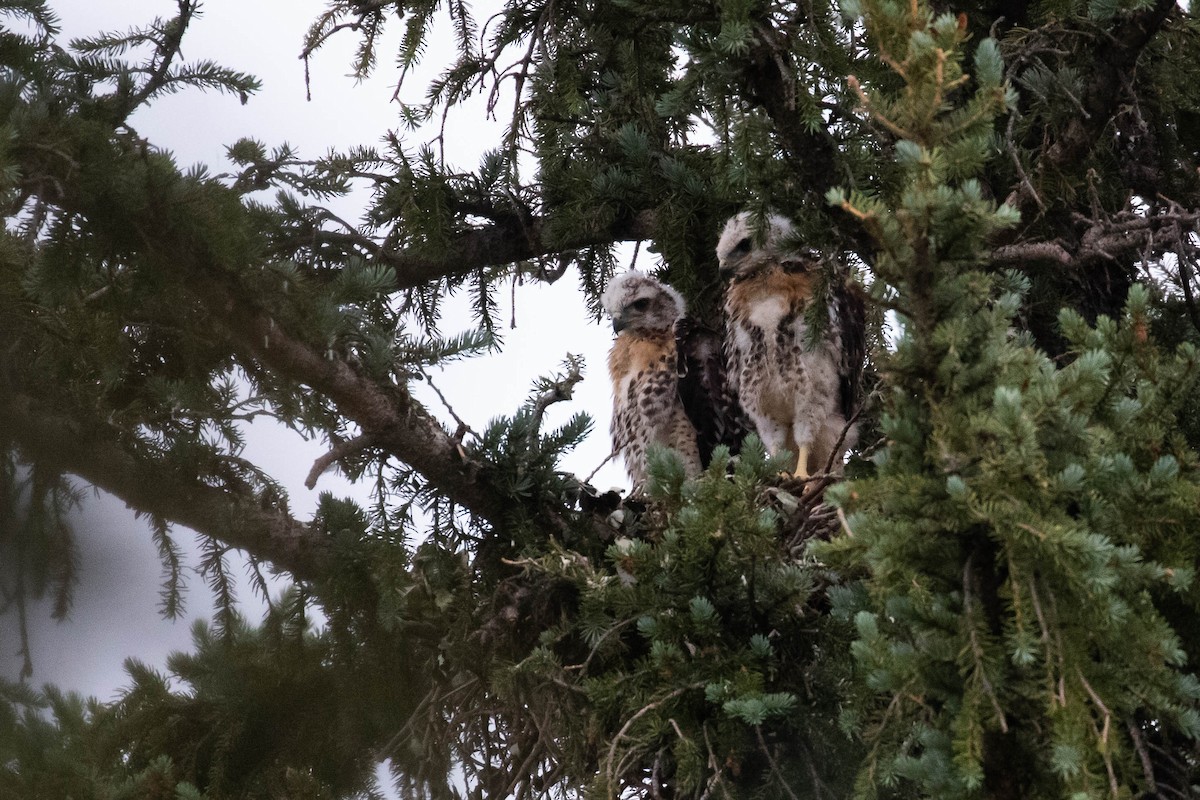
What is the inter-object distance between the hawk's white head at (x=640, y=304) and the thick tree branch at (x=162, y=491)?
7.07ft

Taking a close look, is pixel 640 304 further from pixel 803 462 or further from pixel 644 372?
pixel 803 462

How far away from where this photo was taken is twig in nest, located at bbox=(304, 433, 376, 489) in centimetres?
372

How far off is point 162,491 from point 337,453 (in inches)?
19.9

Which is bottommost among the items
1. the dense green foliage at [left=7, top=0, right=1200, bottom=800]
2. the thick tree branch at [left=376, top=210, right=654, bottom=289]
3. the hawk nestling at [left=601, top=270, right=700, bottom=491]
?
the dense green foliage at [left=7, top=0, right=1200, bottom=800]

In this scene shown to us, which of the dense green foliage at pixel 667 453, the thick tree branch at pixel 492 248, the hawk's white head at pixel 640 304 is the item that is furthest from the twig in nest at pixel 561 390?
the hawk's white head at pixel 640 304

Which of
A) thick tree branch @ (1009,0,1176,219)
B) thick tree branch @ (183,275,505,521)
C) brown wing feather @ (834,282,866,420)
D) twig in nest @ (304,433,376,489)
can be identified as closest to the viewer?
thick tree branch @ (183,275,505,521)

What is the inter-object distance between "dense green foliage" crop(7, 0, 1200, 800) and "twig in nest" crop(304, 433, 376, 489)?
0.02 metres

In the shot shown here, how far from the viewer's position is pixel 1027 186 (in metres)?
3.57

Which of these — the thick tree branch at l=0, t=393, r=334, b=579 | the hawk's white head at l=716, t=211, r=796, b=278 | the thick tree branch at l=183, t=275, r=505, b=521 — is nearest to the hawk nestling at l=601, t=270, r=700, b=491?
the hawk's white head at l=716, t=211, r=796, b=278

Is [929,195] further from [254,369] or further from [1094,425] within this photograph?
[254,369]

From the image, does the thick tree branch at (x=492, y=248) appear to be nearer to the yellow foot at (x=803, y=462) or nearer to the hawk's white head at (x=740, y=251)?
the hawk's white head at (x=740, y=251)

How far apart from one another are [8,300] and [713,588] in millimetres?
1951

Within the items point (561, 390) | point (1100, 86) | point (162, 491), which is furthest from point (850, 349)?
point (162, 491)

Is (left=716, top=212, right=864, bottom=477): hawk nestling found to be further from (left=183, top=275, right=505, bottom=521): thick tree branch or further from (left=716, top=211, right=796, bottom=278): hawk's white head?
(left=183, top=275, right=505, bottom=521): thick tree branch
